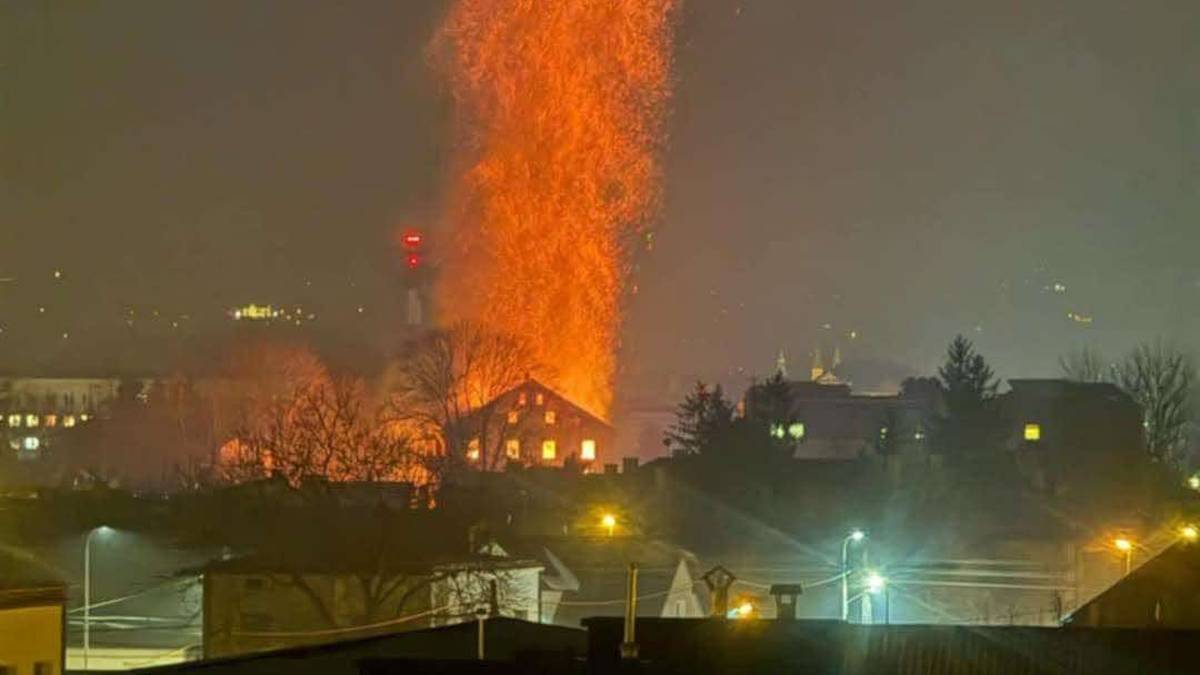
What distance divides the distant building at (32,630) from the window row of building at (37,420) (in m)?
78.1

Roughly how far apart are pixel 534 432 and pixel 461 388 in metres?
4.04

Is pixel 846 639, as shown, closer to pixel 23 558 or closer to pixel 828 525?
pixel 23 558

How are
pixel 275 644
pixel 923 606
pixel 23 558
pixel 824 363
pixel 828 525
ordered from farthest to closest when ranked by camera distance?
pixel 824 363, pixel 828 525, pixel 923 606, pixel 23 558, pixel 275 644

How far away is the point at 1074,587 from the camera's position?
139ft

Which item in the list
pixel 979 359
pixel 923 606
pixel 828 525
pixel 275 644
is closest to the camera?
pixel 275 644

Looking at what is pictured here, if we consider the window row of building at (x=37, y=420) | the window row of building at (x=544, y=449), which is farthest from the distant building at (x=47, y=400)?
the window row of building at (x=544, y=449)

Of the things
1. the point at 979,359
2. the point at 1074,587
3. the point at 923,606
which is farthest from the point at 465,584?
the point at 979,359

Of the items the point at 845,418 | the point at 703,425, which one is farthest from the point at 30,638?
the point at 845,418

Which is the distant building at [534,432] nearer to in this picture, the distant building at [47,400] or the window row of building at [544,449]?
the window row of building at [544,449]

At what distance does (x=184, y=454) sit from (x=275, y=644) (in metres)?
46.9

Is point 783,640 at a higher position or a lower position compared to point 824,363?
lower

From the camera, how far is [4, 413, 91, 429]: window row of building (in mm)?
96938

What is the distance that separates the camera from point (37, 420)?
99062mm

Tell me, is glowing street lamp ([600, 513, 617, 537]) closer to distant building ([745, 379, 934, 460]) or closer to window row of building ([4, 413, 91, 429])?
distant building ([745, 379, 934, 460])
